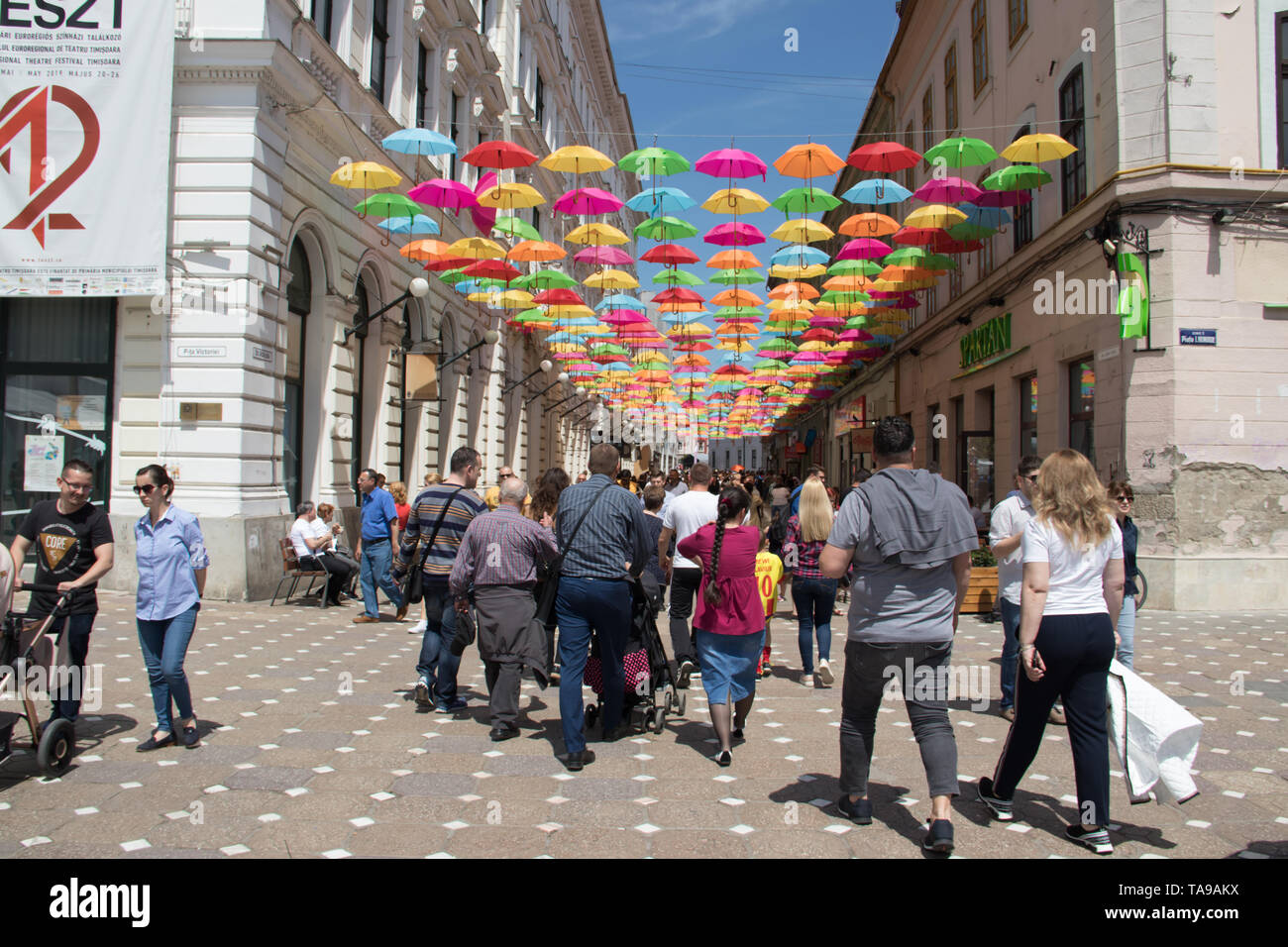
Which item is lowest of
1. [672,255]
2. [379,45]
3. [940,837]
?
[940,837]

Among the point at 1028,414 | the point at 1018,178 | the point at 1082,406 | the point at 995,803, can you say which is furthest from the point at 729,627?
the point at 1028,414

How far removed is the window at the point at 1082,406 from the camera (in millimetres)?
13711

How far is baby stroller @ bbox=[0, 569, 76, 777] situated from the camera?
483 centimetres

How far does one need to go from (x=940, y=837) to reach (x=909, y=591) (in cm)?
108

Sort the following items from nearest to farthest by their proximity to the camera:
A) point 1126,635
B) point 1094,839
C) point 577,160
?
point 1094,839 < point 1126,635 < point 577,160

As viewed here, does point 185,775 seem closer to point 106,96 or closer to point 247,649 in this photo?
point 247,649

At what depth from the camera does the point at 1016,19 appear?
1722 cm

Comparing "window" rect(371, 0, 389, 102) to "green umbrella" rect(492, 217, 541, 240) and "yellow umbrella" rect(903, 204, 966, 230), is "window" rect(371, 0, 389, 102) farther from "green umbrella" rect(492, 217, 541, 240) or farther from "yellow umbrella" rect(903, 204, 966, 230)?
"yellow umbrella" rect(903, 204, 966, 230)

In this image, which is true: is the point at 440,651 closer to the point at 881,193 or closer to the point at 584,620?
the point at 584,620

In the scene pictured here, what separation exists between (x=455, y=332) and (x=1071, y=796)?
2015 cm

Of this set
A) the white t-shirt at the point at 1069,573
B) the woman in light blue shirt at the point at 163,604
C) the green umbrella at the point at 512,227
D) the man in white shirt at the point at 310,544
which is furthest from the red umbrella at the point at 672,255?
the white t-shirt at the point at 1069,573

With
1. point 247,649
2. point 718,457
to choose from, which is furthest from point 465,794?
point 718,457

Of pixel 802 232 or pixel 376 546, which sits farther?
pixel 802 232

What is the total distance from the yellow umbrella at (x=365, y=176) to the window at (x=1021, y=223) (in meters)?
11.1
